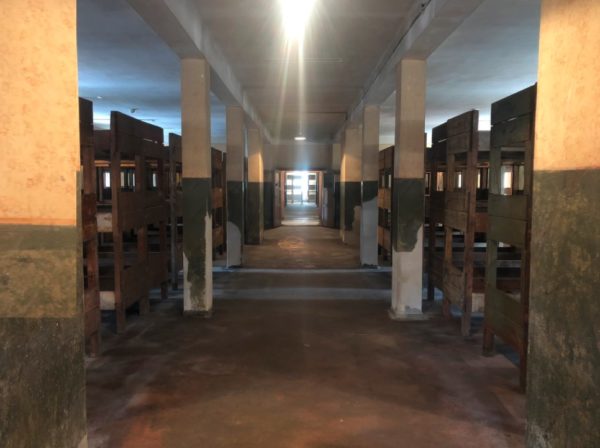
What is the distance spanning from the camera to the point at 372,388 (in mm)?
4133

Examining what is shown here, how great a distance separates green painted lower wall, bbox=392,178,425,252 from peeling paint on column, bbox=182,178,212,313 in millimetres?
2547

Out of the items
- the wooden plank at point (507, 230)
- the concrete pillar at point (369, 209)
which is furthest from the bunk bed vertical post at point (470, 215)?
the concrete pillar at point (369, 209)

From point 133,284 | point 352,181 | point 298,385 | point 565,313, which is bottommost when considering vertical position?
point 298,385

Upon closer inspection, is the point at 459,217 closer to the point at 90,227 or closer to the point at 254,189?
the point at 90,227

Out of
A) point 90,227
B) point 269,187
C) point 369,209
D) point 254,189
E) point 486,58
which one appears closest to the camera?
point 90,227

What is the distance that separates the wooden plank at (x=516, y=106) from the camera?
4039 millimetres

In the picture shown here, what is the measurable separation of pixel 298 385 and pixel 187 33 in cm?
387

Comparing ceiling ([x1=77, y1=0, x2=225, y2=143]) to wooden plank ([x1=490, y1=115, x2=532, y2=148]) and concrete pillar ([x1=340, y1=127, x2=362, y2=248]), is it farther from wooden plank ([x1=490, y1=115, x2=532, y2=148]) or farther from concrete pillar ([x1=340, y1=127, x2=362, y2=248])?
wooden plank ([x1=490, y1=115, x2=532, y2=148])

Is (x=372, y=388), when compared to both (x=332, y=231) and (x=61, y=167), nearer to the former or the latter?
(x=61, y=167)

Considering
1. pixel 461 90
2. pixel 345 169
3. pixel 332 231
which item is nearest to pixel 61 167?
pixel 461 90

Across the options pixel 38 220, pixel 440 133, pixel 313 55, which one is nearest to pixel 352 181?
pixel 313 55

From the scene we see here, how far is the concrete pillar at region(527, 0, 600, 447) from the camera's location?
6.87 ft

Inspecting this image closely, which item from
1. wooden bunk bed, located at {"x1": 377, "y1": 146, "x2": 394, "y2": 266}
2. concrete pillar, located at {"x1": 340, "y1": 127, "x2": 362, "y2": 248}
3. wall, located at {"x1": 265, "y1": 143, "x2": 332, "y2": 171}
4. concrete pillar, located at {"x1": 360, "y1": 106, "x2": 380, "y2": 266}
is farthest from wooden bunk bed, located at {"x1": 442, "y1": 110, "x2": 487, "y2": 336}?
wall, located at {"x1": 265, "y1": 143, "x2": 332, "y2": 171}

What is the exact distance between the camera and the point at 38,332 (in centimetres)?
222
